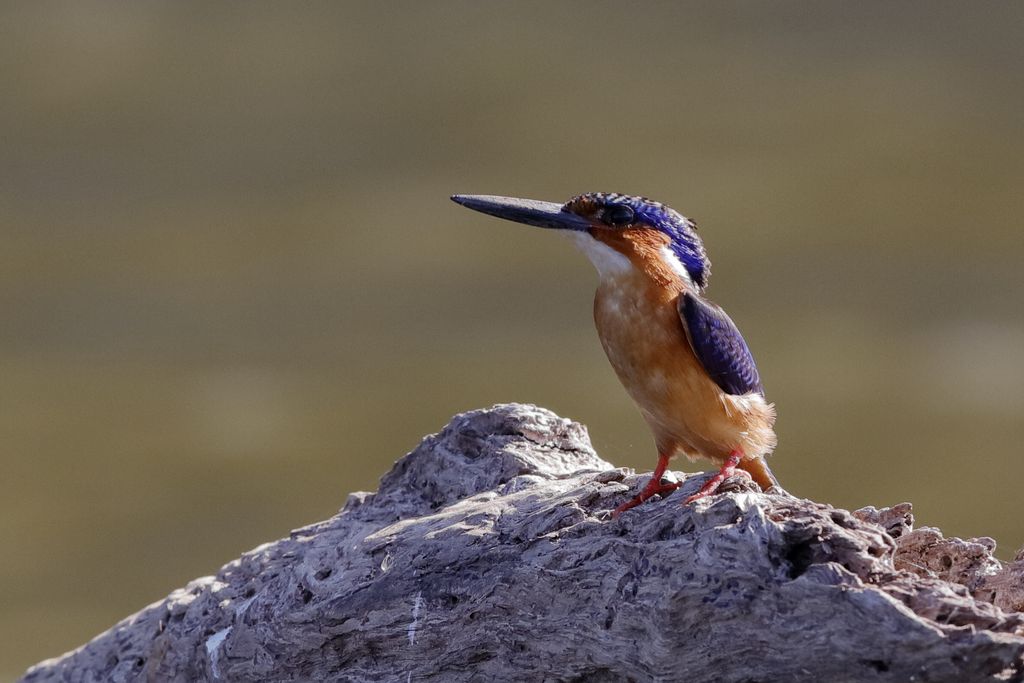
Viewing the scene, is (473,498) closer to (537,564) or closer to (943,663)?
(537,564)

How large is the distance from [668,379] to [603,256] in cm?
34

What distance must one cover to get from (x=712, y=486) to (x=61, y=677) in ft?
6.35

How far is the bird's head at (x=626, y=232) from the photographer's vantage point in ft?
9.62

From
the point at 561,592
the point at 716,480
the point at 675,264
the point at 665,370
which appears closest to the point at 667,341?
the point at 665,370

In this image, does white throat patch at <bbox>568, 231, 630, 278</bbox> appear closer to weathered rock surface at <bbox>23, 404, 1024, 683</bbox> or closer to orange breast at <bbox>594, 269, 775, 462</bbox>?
orange breast at <bbox>594, 269, 775, 462</bbox>

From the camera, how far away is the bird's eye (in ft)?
9.75

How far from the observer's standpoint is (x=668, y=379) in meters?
2.80

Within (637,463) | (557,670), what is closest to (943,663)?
(557,670)

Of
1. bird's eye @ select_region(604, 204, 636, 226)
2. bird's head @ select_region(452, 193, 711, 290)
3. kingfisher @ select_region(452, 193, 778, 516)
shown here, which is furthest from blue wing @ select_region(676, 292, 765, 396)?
bird's eye @ select_region(604, 204, 636, 226)

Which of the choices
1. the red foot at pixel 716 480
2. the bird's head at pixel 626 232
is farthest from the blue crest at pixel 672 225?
the red foot at pixel 716 480

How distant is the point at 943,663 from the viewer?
6.97 feet

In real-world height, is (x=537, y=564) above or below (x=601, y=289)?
below

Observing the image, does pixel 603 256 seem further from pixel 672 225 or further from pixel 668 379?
pixel 668 379

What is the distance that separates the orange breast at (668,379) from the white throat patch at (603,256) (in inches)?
0.9
